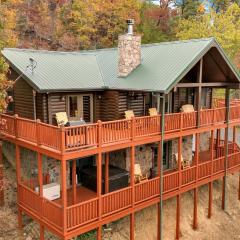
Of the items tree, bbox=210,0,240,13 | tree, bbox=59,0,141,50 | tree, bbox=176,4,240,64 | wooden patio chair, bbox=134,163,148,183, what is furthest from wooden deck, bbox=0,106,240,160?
tree, bbox=210,0,240,13

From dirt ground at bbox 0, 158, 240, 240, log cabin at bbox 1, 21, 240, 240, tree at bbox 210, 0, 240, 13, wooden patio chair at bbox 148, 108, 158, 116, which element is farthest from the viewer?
tree at bbox 210, 0, 240, 13

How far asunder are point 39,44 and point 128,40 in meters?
35.0

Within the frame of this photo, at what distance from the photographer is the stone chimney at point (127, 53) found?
19625 mm

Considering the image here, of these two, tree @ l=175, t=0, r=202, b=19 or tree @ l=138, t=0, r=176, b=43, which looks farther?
tree @ l=175, t=0, r=202, b=19

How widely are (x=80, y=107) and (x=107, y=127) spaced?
15.4 feet

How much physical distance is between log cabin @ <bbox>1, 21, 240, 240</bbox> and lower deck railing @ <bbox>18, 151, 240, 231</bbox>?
0.05 meters

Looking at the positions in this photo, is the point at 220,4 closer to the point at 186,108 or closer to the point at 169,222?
the point at 186,108

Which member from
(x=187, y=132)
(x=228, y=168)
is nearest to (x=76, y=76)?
(x=187, y=132)

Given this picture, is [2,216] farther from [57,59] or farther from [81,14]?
[81,14]

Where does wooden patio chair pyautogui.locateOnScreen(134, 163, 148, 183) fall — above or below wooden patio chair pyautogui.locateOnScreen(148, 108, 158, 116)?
below

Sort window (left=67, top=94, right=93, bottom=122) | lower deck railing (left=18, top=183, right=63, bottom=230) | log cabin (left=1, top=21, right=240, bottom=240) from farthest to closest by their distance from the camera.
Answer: window (left=67, top=94, right=93, bottom=122) < log cabin (left=1, top=21, right=240, bottom=240) < lower deck railing (left=18, top=183, right=63, bottom=230)

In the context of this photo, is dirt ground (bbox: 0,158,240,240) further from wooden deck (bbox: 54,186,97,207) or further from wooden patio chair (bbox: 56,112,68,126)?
wooden patio chair (bbox: 56,112,68,126)

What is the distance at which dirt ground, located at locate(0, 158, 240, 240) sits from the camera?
17.8 meters

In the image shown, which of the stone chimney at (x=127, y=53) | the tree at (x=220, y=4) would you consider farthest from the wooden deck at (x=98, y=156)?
the tree at (x=220, y=4)
